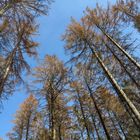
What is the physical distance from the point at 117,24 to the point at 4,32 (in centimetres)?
791

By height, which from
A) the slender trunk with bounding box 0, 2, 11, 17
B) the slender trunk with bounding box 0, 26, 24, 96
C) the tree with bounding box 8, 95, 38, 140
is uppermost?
the tree with bounding box 8, 95, 38, 140

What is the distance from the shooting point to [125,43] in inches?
Result: 561

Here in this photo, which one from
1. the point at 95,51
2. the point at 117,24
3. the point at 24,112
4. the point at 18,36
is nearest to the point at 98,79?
the point at 95,51

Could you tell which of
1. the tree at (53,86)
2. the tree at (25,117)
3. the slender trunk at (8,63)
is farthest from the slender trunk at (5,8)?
the tree at (25,117)

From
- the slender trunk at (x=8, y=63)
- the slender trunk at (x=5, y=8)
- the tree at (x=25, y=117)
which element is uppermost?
the tree at (x=25, y=117)

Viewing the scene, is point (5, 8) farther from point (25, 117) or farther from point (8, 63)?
point (25, 117)

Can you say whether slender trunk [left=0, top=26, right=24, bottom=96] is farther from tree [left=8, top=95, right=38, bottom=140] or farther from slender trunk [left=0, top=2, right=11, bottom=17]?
tree [left=8, top=95, right=38, bottom=140]

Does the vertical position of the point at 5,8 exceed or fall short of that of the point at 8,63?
it exceeds it

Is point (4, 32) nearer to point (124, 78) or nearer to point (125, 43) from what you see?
point (125, 43)

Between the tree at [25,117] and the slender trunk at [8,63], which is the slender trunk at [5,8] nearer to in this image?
the slender trunk at [8,63]

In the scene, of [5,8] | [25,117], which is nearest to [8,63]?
[5,8]

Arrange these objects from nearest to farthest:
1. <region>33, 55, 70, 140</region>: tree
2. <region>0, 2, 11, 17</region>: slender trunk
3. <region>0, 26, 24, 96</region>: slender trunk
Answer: <region>0, 26, 24, 96</region>: slender trunk → <region>0, 2, 11, 17</region>: slender trunk → <region>33, 55, 70, 140</region>: tree

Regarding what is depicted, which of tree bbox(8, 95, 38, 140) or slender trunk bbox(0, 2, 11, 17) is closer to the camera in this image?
slender trunk bbox(0, 2, 11, 17)

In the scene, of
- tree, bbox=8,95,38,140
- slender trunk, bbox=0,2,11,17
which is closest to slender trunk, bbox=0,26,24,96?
slender trunk, bbox=0,2,11,17
